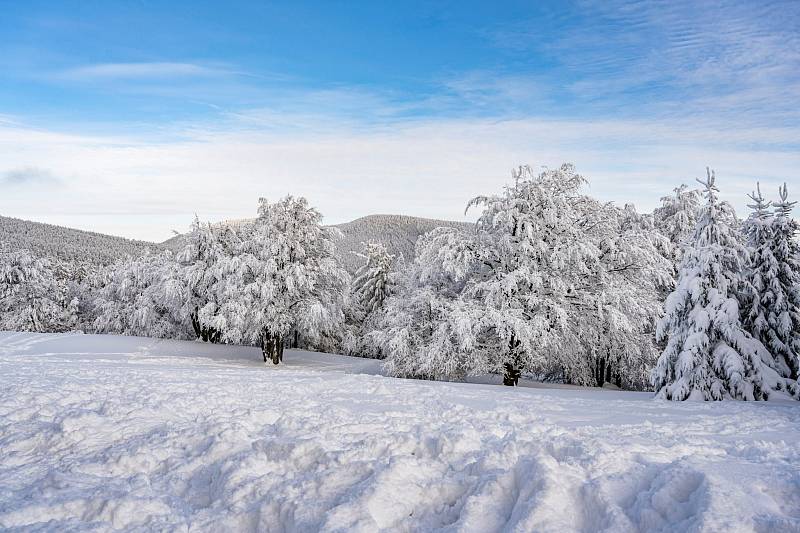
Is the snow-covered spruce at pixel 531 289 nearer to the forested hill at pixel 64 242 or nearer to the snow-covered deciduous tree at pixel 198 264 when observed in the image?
the snow-covered deciduous tree at pixel 198 264

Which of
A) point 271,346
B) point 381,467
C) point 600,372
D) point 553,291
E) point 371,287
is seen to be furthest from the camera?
point 371,287

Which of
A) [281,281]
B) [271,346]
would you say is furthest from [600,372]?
[271,346]

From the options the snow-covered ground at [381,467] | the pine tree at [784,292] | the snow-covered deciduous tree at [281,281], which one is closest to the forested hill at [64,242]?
the snow-covered deciduous tree at [281,281]

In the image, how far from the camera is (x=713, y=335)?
12516 millimetres

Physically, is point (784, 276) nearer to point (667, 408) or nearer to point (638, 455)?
point (667, 408)

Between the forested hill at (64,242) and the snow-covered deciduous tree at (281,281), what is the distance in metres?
128

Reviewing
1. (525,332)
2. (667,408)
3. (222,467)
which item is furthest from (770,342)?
(222,467)

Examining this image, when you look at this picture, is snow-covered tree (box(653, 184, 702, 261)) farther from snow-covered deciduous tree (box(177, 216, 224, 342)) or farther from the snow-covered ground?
snow-covered deciduous tree (box(177, 216, 224, 342))

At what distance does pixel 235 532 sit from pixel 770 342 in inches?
520

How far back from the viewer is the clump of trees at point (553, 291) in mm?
12617

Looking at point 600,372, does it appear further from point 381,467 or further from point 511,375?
point 381,467

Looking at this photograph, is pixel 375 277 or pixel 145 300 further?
pixel 375 277

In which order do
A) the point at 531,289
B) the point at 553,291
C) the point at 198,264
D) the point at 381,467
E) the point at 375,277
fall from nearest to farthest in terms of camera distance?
1. the point at 381,467
2. the point at 553,291
3. the point at 531,289
4. the point at 198,264
5. the point at 375,277

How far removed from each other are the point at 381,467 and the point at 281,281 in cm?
2145
